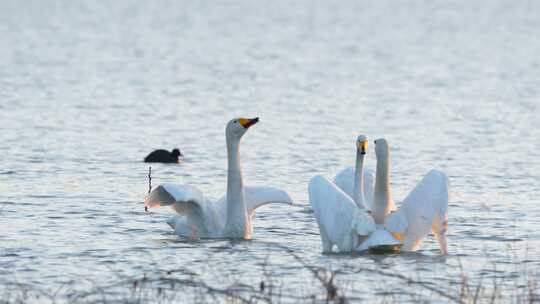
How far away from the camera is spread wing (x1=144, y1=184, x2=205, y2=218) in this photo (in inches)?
498

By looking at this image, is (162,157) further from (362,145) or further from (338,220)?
(338,220)

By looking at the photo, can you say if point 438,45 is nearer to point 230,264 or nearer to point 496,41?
point 496,41

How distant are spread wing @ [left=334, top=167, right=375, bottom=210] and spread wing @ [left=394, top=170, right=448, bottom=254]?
1.33 meters

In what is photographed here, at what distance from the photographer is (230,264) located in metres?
11.6

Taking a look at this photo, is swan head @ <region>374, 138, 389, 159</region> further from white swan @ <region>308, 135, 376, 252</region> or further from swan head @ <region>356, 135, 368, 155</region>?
white swan @ <region>308, 135, 376, 252</region>

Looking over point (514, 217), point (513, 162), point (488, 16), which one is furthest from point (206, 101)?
point (488, 16)

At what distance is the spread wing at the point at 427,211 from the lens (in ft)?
39.1

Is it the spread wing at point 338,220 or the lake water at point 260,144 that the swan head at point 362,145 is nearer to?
the spread wing at point 338,220

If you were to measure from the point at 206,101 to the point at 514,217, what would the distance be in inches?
550

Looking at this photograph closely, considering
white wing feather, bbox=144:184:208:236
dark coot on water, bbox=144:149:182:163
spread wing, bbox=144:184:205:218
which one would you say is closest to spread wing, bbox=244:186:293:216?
white wing feather, bbox=144:184:208:236

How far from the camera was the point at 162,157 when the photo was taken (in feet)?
60.8

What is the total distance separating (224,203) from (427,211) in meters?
2.46

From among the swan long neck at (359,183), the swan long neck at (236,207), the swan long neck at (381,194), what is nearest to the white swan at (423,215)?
the swan long neck at (381,194)

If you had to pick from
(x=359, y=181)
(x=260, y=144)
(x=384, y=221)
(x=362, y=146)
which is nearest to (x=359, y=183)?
(x=359, y=181)
